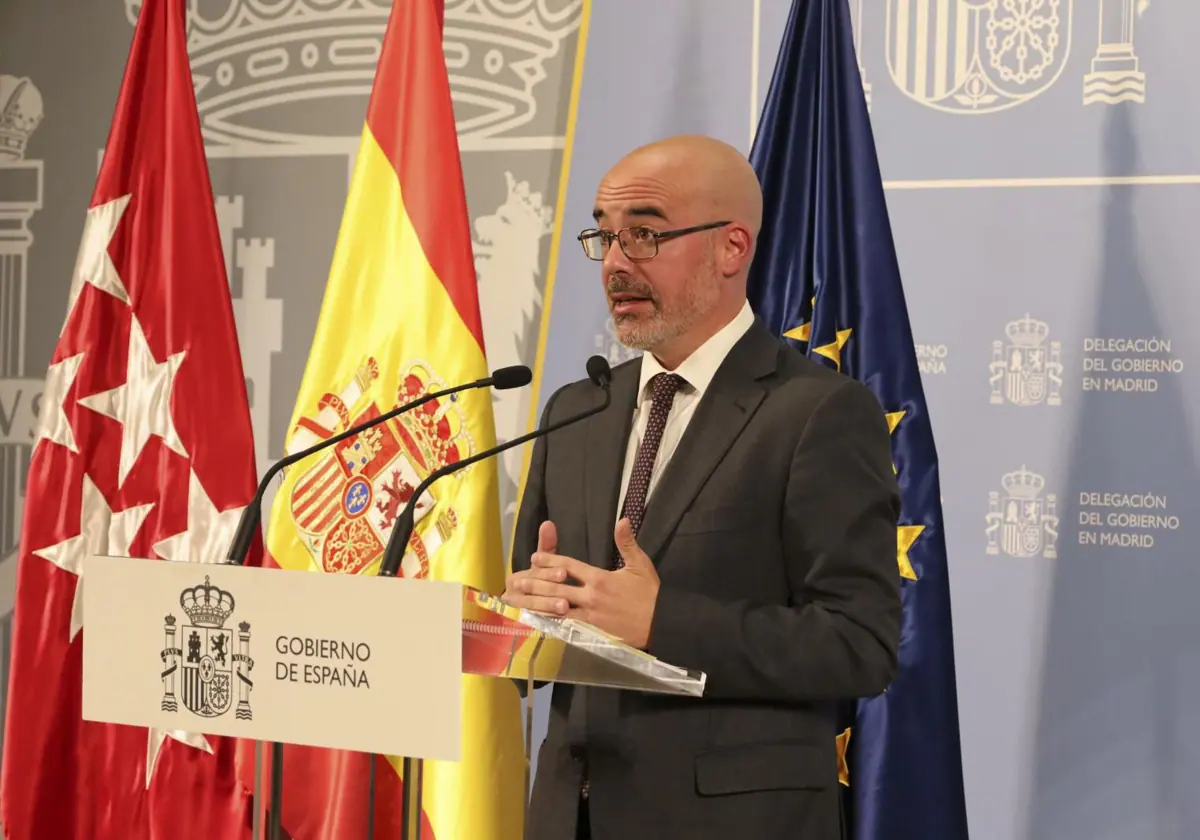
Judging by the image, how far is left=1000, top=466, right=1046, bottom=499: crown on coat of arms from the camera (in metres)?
2.82

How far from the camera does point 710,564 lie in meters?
1.75

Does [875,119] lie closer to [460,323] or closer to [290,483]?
[460,323]

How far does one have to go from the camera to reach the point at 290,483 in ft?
8.73

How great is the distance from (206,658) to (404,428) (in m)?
1.34

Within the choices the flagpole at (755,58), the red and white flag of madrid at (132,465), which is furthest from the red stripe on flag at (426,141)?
the flagpole at (755,58)

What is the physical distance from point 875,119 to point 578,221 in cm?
77

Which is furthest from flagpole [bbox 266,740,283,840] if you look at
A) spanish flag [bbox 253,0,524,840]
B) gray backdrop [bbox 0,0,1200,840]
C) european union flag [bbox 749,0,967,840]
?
gray backdrop [bbox 0,0,1200,840]

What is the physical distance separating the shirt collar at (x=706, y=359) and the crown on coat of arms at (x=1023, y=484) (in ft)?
3.64

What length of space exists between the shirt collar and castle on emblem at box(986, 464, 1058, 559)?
1.12m

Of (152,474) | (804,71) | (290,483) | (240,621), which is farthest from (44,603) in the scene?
(804,71)

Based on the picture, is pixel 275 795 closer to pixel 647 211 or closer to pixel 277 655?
pixel 277 655

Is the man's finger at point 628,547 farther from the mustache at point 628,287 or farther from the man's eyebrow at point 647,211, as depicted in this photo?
the man's eyebrow at point 647,211

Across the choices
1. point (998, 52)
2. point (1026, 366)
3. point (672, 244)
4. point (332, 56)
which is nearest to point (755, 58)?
point (998, 52)

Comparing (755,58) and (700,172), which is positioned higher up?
(755,58)
